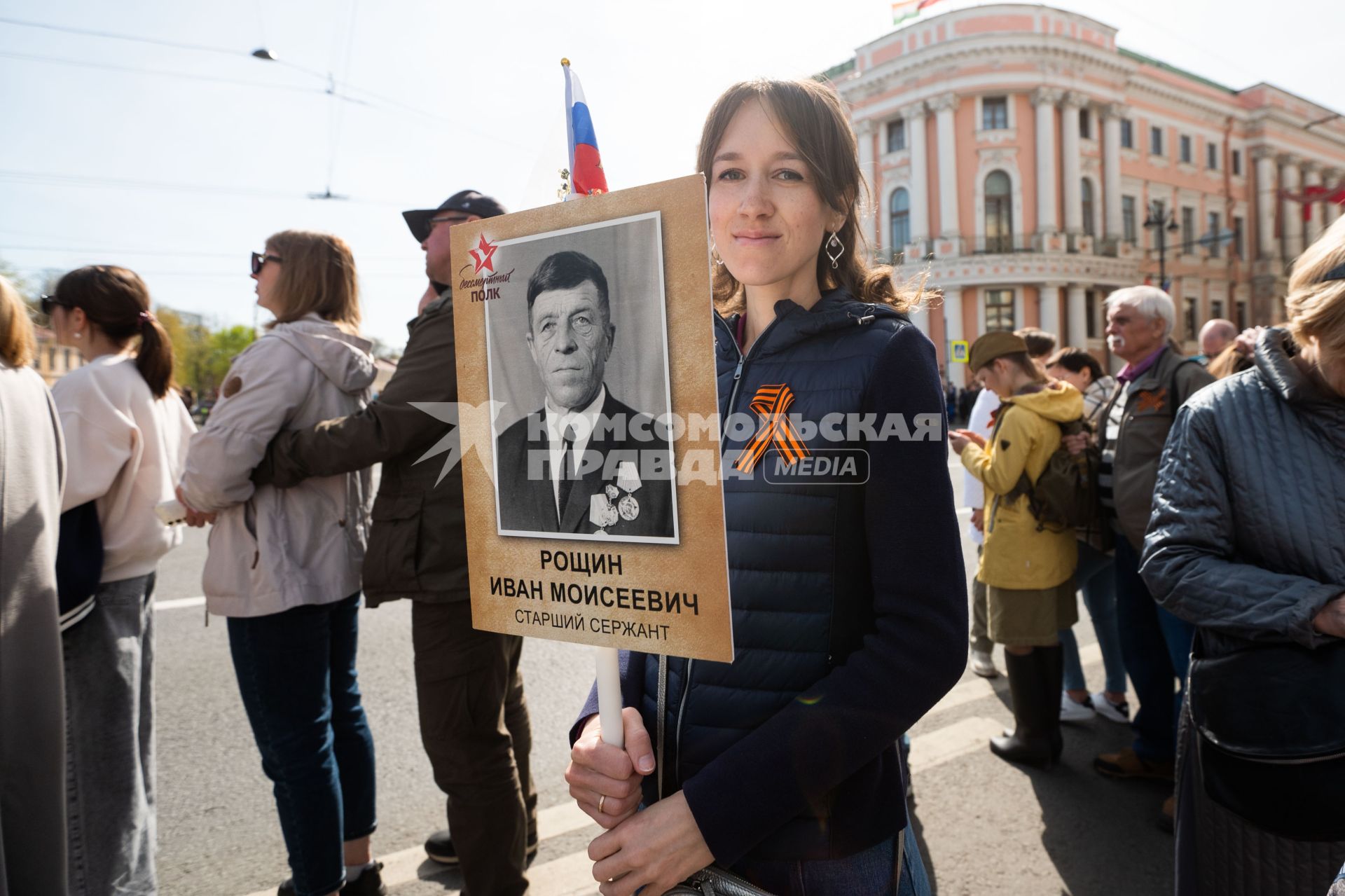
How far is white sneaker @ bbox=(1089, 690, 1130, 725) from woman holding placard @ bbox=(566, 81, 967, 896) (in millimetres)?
3537

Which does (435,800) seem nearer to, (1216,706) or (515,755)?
(515,755)

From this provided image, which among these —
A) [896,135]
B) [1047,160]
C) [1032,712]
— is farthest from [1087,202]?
[1032,712]

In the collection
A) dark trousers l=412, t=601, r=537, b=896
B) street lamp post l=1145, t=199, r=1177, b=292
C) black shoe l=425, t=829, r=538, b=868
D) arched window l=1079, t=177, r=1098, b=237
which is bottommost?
black shoe l=425, t=829, r=538, b=868

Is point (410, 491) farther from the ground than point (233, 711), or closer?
farther from the ground

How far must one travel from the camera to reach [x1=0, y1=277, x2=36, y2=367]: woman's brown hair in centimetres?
176

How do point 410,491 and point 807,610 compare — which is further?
point 410,491

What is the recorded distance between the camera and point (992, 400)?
5.35 metres

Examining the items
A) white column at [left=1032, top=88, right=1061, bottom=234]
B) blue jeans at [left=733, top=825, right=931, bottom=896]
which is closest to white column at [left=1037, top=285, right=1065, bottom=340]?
white column at [left=1032, top=88, right=1061, bottom=234]

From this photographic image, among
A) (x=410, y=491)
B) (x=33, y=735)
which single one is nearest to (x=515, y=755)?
(x=410, y=491)

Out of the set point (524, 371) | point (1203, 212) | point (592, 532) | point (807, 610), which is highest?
point (1203, 212)

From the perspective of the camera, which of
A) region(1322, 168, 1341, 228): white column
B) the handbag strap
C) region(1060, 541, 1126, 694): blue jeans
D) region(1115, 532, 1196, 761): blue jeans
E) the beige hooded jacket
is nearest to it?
the handbag strap

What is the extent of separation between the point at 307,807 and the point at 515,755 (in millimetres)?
754

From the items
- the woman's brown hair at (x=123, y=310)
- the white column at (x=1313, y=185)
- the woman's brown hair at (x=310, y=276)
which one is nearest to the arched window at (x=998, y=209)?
the white column at (x=1313, y=185)

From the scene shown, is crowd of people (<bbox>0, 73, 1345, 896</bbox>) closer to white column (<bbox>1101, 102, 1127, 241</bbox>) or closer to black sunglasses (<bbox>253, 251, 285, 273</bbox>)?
black sunglasses (<bbox>253, 251, 285, 273</bbox>)
